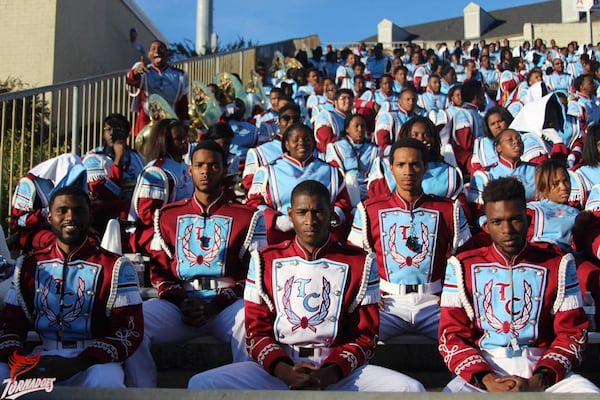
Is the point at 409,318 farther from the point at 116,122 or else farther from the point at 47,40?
the point at 47,40

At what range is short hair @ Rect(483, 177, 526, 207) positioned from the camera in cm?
372

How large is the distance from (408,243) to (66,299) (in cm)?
209

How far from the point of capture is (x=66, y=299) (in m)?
3.86

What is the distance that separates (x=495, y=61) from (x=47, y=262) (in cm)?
2028

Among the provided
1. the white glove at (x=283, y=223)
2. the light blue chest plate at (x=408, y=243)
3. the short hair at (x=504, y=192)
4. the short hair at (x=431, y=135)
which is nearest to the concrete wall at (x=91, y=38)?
the short hair at (x=431, y=135)

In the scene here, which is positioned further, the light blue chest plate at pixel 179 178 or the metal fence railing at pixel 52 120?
the metal fence railing at pixel 52 120

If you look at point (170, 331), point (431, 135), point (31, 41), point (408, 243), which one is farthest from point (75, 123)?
point (31, 41)

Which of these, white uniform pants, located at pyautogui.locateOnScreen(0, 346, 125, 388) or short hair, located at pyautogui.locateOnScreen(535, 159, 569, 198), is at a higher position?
short hair, located at pyautogui.locateOnScreen(535, 159, 569, 198)

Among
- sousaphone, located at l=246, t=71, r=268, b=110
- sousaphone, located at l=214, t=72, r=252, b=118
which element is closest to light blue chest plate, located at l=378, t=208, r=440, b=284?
sousaphone, located at l=214, t=72, r=252, b=118

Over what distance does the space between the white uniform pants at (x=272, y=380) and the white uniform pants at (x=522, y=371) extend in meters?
0.19

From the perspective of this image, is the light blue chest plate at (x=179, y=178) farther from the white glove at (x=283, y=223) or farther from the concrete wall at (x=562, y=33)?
the concrete wall at (x=562, y=33)

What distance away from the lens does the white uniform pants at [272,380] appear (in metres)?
3.55

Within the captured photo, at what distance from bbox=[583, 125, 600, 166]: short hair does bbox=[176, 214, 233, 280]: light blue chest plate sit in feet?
10.3

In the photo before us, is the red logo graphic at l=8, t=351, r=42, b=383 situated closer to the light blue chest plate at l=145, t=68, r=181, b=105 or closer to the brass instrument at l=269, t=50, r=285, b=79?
the light blue chest plate at l=145, t=68, r=181, b=105
